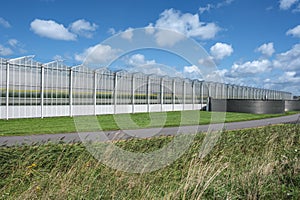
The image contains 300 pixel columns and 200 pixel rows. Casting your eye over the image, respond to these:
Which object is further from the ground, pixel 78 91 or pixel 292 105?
pixel 78 91

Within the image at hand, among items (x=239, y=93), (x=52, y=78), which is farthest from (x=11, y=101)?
(x=239, y=93)

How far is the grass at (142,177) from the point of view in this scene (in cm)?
502

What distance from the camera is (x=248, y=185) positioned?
5.21m

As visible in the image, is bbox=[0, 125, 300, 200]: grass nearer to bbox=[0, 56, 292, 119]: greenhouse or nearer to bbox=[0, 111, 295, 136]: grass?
bbox=[0, 111, 295, 136]: grass

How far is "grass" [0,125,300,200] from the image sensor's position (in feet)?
16.5

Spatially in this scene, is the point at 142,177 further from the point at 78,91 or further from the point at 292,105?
the point at 292,105

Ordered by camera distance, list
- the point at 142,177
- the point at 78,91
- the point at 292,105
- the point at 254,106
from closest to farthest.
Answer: the point at 142,177, the point at 78,91, the point at 254,106, the point at 292,105

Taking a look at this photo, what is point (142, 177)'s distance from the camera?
6.29 metres

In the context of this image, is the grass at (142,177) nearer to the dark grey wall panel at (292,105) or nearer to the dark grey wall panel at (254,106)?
the dark grey wall panel at (254,106)

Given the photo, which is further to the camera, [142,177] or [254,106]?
[254,106]

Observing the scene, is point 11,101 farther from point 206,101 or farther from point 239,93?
point 239,93

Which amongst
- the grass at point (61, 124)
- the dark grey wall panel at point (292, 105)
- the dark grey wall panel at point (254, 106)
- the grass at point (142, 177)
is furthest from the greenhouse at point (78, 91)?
the dark grey wall panel at point (292, 105)

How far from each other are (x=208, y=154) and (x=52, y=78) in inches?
1007

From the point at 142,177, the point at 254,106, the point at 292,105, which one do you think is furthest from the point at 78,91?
the point at 292,105
